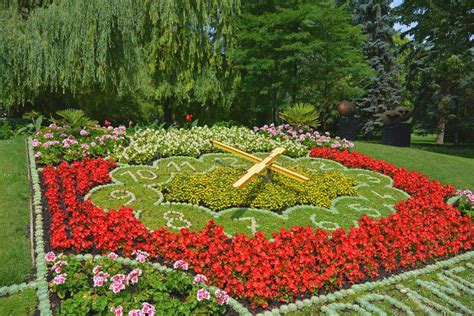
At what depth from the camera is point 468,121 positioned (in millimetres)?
21125

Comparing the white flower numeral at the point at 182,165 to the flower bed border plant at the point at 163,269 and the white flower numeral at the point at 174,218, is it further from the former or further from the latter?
the flower bed border plant at the point at 163,269

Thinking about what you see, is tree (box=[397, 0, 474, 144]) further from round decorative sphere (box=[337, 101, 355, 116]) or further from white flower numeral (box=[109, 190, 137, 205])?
white flower numeral (box=[109, 190, 137, 205])

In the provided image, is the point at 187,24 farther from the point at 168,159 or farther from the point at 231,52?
the point at 168,159

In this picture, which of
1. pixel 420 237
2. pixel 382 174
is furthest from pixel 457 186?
pixel 420 237

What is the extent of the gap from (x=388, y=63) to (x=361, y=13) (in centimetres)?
333

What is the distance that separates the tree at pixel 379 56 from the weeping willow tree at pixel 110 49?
10.3 meters

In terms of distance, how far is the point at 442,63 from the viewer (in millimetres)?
17141

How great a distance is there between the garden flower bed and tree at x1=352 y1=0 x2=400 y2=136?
1491 cm

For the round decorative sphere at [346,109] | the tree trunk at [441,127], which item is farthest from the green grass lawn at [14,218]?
the tree trunk at [441,127]

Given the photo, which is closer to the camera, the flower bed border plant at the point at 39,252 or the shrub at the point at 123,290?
the shrub at the point at 123,290

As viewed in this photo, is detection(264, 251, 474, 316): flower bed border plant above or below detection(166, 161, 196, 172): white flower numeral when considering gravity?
below

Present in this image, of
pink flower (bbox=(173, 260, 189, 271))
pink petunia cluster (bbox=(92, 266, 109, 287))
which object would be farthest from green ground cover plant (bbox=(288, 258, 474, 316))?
pink petunia cluster (bbox=(92, 266, 109, 287))

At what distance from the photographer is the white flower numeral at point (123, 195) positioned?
6.38m

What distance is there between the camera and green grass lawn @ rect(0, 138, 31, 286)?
159 inches
